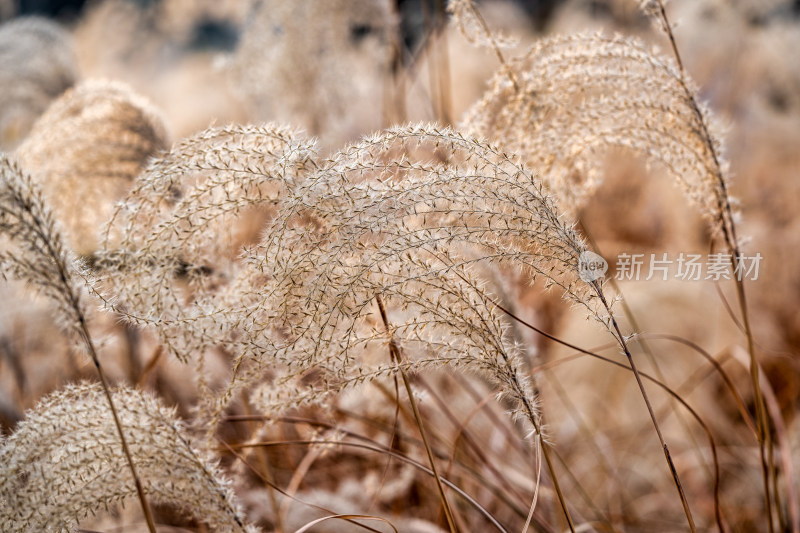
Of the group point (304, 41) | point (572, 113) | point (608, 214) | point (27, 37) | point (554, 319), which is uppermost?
point (608, 214)

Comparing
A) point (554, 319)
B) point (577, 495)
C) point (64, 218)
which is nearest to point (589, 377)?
point (554, 319)

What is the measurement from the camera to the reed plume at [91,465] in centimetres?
85

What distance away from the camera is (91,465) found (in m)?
0.88

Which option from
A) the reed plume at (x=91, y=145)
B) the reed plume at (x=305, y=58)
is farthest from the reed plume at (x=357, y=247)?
the reed plume at (x=305, y=58)

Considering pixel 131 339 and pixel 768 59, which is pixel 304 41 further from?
pixel 768 59

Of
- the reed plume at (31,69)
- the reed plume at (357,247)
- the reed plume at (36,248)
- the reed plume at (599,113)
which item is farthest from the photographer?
the reed plume at (31,69)

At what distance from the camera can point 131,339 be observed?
2457 mm

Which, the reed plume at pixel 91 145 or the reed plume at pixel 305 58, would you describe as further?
the reed plume at pixel 305 58

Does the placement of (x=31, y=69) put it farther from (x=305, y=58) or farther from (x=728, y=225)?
(x=728, y=225)

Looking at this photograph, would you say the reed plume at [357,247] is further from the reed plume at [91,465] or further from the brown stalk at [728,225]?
the brown stalk at [728,225]

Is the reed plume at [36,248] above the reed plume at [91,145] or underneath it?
underneath

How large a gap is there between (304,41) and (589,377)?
199cm

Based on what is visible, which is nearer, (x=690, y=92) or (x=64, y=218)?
(x=690, y=92)

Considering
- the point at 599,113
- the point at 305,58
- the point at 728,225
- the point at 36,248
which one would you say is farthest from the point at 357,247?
the point at 305,58
